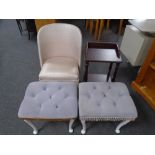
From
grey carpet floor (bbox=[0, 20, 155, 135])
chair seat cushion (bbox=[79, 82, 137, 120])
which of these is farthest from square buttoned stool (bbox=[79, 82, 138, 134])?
grey carpet floor (bbox=[0, 20, 155, 135])

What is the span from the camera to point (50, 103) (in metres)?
0.98

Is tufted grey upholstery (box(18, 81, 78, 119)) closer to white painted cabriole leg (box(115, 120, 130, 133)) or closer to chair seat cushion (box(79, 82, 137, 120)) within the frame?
chair seat cushion (box(79, 82, 137, 120))

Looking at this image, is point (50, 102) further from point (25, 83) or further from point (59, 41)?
point (25, 83)

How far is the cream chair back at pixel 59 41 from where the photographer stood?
1.23m

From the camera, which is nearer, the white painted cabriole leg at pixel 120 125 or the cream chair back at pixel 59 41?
the white painted cabriole leg at pixel 120 125

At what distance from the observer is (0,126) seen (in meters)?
1.25

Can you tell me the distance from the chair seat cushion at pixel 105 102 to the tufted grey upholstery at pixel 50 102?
8 cm

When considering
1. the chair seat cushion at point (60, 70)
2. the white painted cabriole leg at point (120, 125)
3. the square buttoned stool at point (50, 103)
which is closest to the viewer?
the square buttoned stool at point (50, 103)

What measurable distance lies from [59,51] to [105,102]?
73 cm

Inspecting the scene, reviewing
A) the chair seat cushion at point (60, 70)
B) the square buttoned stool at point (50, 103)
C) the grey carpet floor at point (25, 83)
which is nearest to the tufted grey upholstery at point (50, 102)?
the square buttoned stool at point (50, 103)

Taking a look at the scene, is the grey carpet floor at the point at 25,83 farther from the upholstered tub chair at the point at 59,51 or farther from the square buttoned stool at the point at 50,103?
the upholstered tub chair at the point at 59,51

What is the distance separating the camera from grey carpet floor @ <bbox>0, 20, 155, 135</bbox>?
4.07 feet

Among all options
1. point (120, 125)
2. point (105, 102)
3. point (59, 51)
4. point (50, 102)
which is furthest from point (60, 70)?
point (120, 125)

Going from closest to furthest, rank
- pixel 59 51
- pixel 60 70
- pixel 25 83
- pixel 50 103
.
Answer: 1. pixel 50 103
2. pixel 60 70
3. pixel 59 51
4. pixel 25 83
